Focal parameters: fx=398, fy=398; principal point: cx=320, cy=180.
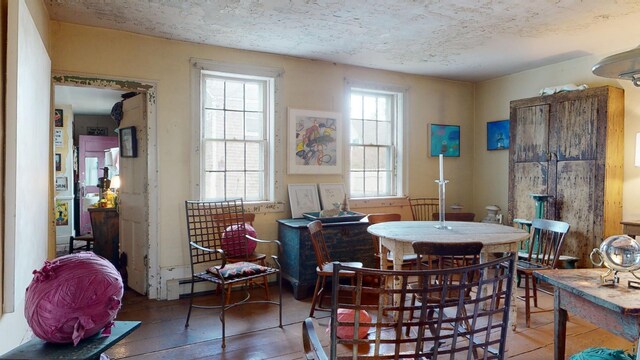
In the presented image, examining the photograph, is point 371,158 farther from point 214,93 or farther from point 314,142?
point 214,93

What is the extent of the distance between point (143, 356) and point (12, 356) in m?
1.78

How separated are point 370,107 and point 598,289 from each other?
3931 mm

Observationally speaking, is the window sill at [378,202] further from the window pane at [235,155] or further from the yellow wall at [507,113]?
the window pane at [235,155]

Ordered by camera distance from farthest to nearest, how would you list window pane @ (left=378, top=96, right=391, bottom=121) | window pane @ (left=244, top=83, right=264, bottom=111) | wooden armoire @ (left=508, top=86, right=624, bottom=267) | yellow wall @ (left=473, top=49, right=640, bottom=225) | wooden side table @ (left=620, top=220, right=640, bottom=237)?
1. window pane @ (left=378, top=96, right=391, bottom=121)
2. window pane @ (left=244, top=83, right=264, bottom=111)
3. yellow wall @ (left=473, top=49, right=640, bottom=225)
4. wooden armoire @ (left=508, top=86, right=624, bottom=267)
5. wooden side table @ (left=620, top=220, right=640, bottom=237)

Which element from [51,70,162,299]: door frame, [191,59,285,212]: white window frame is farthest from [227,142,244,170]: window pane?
[51,70,162,299]: door frame

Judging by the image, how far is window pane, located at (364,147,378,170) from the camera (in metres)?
5.36

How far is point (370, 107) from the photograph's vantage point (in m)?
5.39

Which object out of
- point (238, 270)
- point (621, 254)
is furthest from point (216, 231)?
point (621, 254)

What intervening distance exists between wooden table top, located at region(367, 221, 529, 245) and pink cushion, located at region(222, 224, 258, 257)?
4.26 ft

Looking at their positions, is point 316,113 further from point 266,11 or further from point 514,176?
point 514,176

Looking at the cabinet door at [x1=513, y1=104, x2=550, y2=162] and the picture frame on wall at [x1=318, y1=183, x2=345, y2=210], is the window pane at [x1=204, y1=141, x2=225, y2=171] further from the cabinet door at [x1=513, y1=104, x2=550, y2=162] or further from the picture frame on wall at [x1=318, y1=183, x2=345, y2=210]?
the cabinet door at [x1=513, y1=104, x2=550, y2=162]

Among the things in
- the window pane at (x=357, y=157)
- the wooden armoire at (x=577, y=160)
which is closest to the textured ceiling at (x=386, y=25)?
the wooden armoire at (x=577, y=160)

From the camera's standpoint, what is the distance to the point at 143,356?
9.17 ft

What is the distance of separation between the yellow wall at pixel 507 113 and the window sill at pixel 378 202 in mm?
1385
